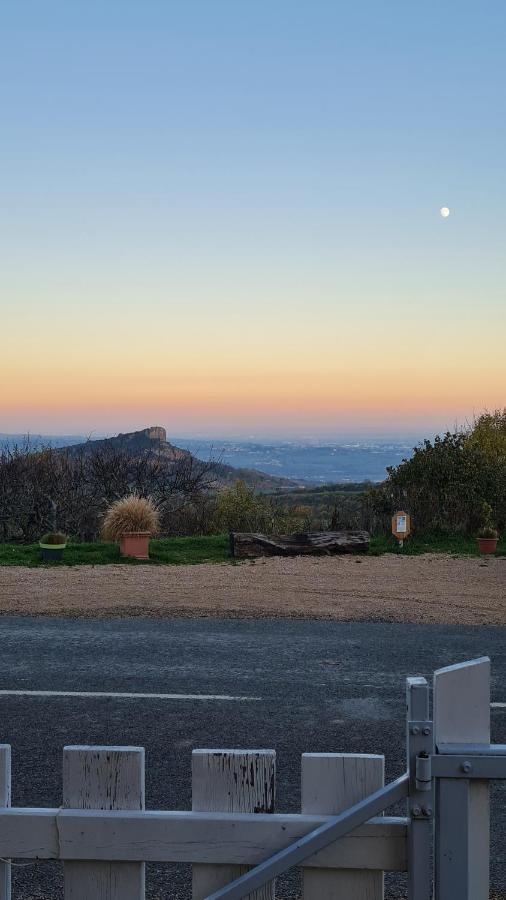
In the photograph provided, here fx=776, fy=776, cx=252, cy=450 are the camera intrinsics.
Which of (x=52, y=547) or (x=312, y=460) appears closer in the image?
(x=52, y=547)

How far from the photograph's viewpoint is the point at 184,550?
1572 centimetres

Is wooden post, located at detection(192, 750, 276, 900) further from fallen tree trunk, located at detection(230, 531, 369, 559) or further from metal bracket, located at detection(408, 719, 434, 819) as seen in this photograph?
fallen tree trunk, located at detection(230, 531, 369, 559)

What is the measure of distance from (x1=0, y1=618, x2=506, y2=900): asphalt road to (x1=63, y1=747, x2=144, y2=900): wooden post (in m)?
1.49

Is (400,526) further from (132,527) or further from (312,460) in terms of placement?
(312,460)

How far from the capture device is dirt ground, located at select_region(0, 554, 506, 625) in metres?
10.0

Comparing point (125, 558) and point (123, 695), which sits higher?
point (125, 558)

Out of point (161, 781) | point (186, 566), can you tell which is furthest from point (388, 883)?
point (186, 566)

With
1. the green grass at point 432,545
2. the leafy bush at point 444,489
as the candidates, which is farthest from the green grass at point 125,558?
the leafy bush at point 444,489

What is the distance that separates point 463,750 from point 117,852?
38.0 inches

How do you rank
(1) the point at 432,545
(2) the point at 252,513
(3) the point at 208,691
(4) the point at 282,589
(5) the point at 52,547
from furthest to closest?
(2) the point at 252,513, (1) the point at 432,545, (5) the point at 52,547, (4) the point at 282,589, (3) the point at 208,691

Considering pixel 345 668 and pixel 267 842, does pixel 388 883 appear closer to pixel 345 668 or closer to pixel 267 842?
pixel 267 842

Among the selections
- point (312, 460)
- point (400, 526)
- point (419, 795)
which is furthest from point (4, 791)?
point (312, 460)

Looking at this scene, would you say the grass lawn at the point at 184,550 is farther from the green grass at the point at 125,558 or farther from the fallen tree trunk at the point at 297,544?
the fallen tree trunk at the point at 297,544

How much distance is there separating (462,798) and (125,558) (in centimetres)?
1294
